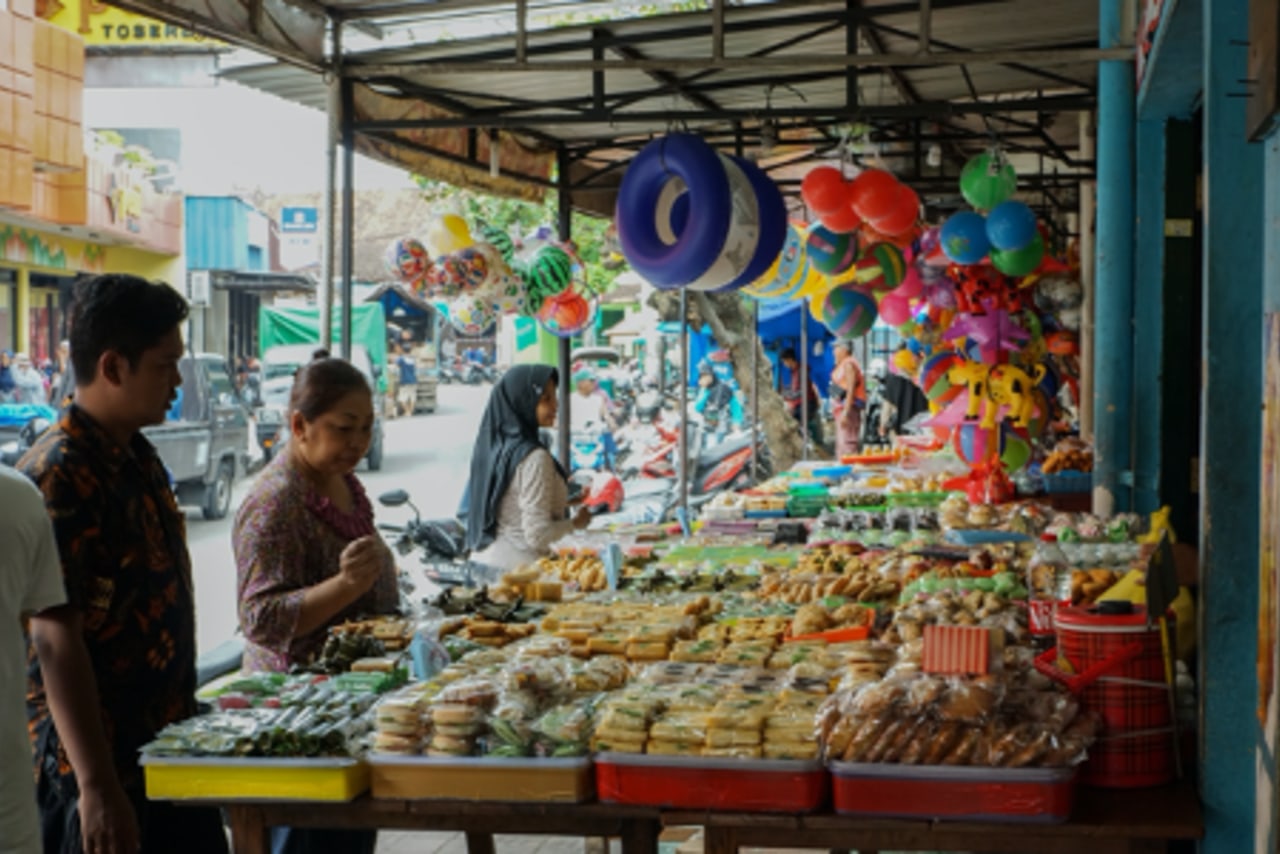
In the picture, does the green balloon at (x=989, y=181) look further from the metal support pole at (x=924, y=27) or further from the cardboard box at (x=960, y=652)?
the cardboard box at (x=960, y=652)

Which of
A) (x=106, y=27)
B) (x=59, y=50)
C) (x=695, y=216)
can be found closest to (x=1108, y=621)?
(x=695, y=216)

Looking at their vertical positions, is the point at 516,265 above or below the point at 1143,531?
above

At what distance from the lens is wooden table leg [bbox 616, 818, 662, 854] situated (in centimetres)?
299

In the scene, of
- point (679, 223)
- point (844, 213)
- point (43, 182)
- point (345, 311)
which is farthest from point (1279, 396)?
point (43, 182)

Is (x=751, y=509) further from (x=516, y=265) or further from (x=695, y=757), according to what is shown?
(x=695, y=757)

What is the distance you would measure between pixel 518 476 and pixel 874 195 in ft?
10.7

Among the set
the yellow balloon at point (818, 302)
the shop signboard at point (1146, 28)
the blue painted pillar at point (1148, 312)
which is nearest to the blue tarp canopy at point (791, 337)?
the yellow balloon at point (818, 302)

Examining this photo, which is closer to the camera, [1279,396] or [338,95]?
[1279,396]

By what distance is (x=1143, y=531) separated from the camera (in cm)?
542

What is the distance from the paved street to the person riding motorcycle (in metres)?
3.76

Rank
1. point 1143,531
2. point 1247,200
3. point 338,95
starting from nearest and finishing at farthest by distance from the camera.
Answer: point 1247,200
point 1143,531
point 338,95

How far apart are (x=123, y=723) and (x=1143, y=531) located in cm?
376

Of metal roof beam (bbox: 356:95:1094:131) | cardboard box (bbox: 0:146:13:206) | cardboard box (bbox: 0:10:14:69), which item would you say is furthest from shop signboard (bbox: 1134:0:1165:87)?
cardboard box (bbox: 0:146:13:206)

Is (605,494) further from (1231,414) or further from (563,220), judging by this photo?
(1231,414)
